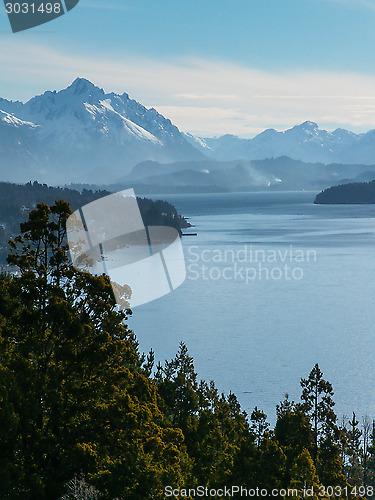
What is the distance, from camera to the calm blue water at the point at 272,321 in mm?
47344

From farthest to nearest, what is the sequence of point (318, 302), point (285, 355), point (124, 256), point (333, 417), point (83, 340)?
1. point (124, 256)
2. point (318, 302)
3. point (285, 355)
4. point (333, 417)
5. point (83, 340)

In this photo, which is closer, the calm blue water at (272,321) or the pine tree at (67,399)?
the pine tree at (67,399)

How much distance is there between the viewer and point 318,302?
249ft

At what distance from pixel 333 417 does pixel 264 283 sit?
62709mm

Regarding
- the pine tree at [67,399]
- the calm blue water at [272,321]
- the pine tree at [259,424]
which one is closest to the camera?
the pine tree at [67,399]

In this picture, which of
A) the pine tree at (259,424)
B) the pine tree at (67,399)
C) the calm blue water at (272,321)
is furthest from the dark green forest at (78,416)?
the calm blue water at (272,321)

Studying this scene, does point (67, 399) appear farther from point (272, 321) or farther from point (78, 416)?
point (272, 321)

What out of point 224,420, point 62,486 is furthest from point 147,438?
point 224,420

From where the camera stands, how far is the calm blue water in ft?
155

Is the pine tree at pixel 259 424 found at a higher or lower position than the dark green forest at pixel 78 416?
lower

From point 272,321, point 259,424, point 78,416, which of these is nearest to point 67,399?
point 78,416

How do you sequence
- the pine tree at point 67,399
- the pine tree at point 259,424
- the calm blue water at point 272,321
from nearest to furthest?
the pine tree at point 67,399, the pine tree at point 259,424, the calm blue water at point 272,321

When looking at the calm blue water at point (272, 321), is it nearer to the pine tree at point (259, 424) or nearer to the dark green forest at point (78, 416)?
the pine tree at point (259, 424)

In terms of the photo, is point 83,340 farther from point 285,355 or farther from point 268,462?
point 285,355
